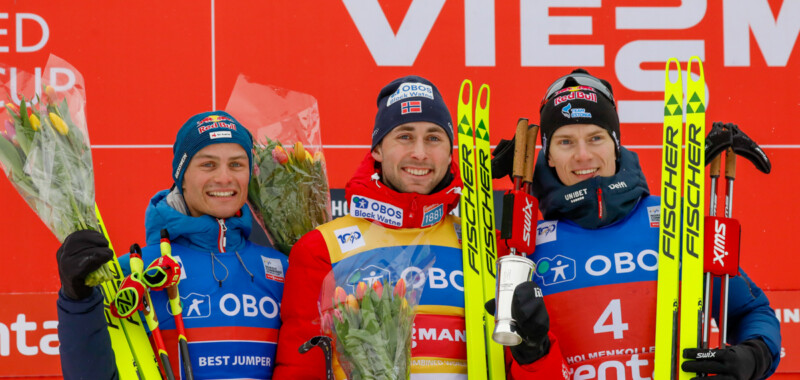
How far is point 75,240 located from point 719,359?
1964mm

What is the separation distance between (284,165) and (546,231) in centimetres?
106

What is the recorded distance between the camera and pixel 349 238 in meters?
2.90

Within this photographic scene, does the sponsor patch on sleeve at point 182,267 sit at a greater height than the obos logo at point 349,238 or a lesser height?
lesser

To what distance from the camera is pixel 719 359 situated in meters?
2.60

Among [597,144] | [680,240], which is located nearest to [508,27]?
[597,144]

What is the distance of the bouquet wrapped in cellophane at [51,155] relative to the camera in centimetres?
267

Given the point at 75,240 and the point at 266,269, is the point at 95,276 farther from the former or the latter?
the point at 266,269

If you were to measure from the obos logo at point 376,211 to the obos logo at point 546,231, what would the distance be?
0.49 meters

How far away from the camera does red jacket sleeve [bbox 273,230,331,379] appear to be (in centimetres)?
273

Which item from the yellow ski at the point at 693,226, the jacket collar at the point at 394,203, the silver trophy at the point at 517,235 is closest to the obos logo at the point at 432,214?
the jacket collar at the point at 394,203

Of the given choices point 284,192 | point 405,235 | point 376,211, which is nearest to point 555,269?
point 405,235

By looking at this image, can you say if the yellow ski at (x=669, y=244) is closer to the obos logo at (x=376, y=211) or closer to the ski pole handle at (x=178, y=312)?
the obos logo at (x=376, y=211)

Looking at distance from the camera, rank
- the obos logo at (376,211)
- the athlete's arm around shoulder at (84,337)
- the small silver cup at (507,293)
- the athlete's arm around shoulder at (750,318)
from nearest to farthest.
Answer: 1. the small silver cup at (507,293)
2. the athlete's arm around shoulder at (84,337)
3. the athlete's arm around shoulder at (750,318)
4. the obos logo at (376,211)

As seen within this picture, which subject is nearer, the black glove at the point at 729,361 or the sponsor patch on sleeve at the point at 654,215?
the black glove at the point at 729,361
